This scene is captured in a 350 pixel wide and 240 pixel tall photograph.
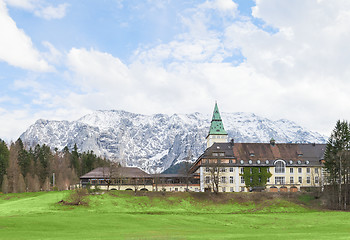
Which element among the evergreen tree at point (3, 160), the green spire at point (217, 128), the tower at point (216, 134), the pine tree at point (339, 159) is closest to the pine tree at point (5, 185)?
the evergreen tree at point (3, 160)

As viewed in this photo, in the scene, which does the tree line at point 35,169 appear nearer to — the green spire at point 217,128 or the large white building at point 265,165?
the large white building at point 265,165

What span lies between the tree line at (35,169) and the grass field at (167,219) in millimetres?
24944

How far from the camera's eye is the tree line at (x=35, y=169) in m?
131

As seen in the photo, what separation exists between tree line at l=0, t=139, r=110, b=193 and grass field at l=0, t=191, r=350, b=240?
81.8ft

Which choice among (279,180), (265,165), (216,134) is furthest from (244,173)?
(216,134)

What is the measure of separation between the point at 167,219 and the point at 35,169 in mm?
100222

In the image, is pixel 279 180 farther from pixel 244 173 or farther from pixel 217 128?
pixel 217 128

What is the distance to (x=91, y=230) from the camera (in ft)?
163

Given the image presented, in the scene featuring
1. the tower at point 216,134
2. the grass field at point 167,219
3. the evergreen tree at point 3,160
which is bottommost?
the grass field at point 167,219

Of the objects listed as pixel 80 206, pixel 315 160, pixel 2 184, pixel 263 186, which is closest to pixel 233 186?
pixel 263 186

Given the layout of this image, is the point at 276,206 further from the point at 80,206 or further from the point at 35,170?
the point at 35,170

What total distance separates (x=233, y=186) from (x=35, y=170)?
259 ft

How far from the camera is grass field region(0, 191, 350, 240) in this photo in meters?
45.3

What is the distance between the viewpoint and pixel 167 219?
210ft
